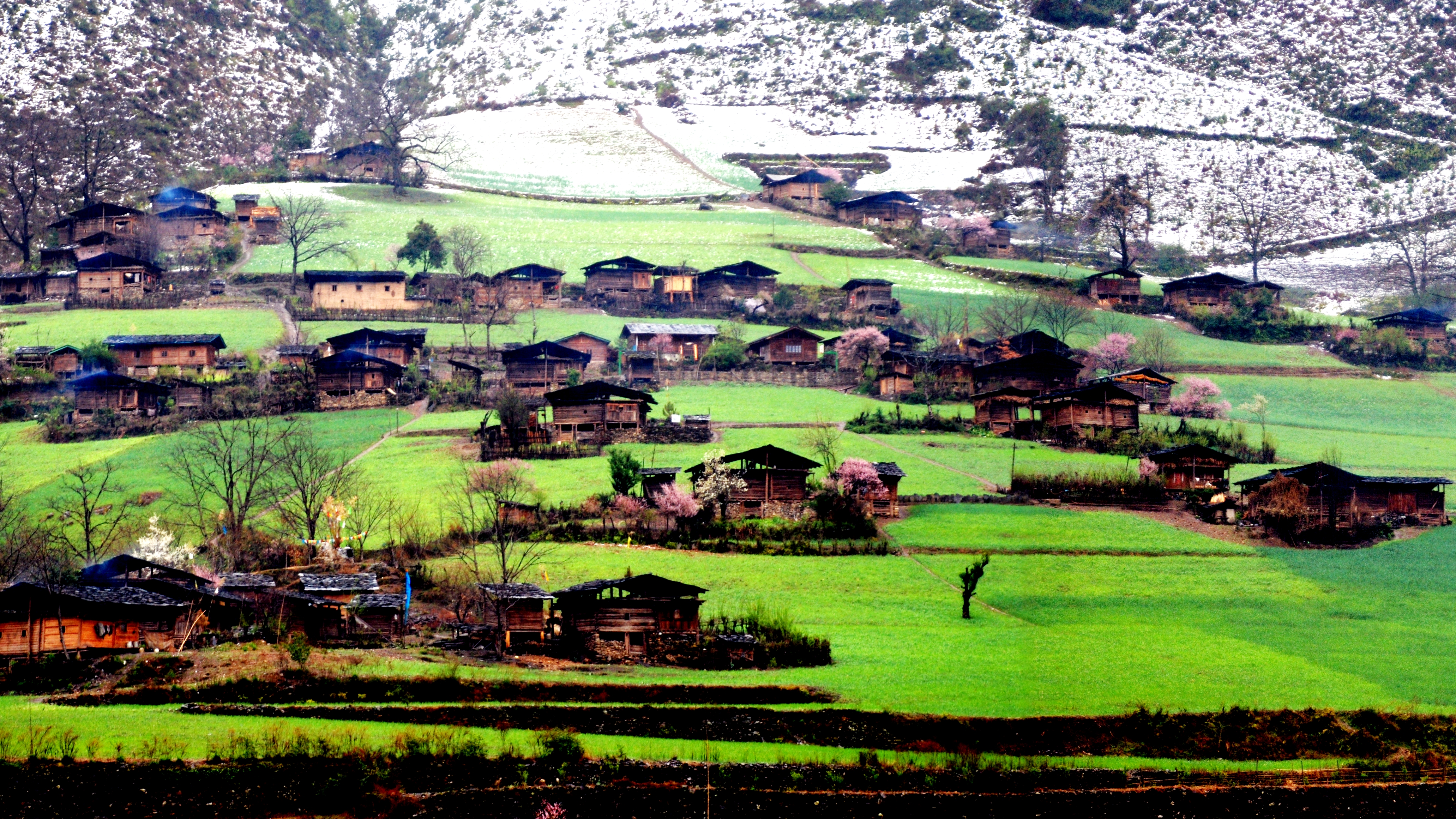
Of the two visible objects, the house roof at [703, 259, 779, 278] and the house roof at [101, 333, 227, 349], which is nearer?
the house roof at [101, 333, 227, 349]

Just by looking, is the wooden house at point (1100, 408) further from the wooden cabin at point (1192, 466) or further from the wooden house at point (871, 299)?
the wooden house at point (871, 299)

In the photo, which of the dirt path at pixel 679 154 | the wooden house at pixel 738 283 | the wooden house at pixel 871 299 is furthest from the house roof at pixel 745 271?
the dirt path at pixel 679 154

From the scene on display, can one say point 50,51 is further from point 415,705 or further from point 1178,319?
point 415,705

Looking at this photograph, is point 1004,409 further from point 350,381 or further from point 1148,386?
point 350,381

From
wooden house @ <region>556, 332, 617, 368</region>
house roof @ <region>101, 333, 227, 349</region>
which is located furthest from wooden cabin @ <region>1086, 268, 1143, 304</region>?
house roof @ <region>101, 333, 227, 349</region>

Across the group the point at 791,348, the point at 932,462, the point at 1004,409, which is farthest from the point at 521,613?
the point at 791,348

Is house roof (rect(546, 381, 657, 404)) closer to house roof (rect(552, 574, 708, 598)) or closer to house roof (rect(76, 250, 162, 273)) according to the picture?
house roof (rect(552, 574, 708, 598))

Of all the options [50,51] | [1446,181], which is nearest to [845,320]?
[1446,181]
